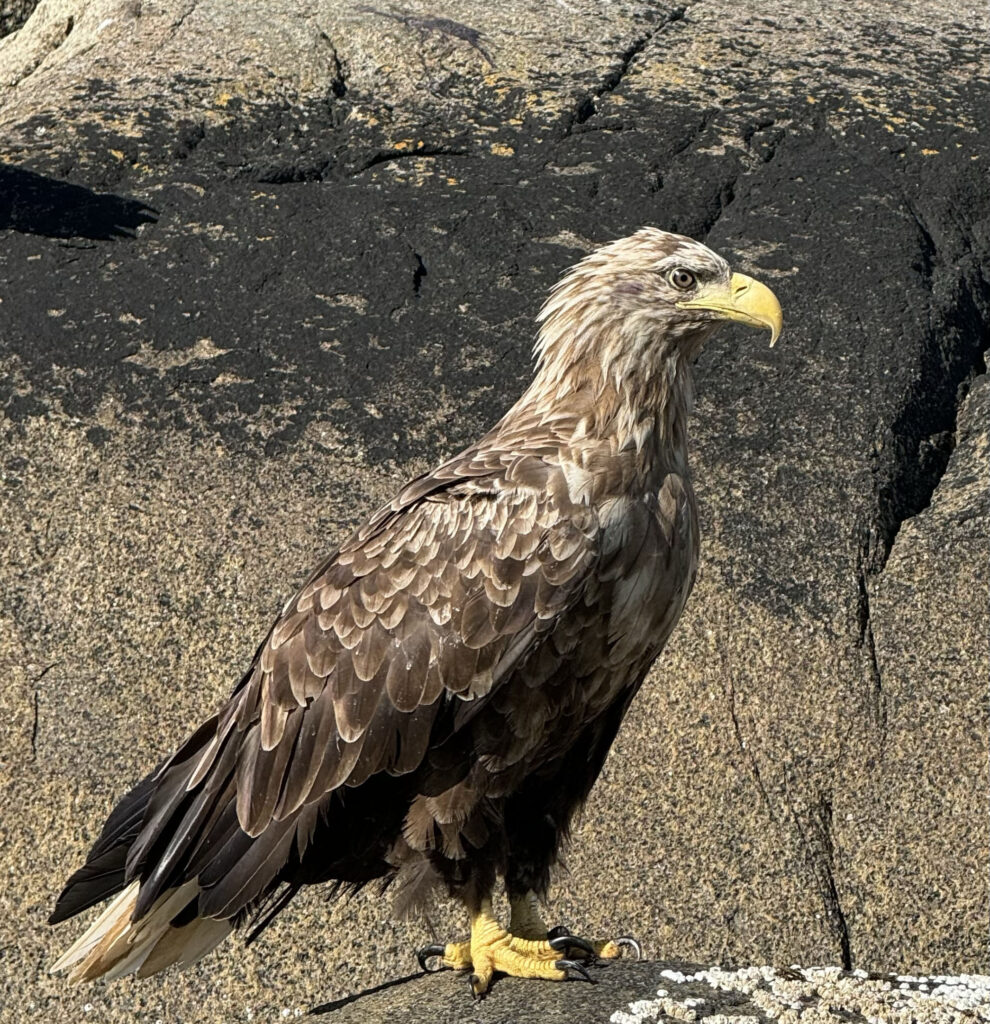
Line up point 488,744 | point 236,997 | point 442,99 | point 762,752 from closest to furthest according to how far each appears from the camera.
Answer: point 488,744 < point 236,997 < point 762,752 < point 442,99

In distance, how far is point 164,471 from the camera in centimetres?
552

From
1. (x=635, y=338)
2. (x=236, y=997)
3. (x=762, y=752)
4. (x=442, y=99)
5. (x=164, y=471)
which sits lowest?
(x=236, y=997)

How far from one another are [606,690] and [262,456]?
2.09m

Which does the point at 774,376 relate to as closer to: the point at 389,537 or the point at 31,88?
the point at 389,537

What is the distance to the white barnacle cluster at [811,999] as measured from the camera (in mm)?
3771

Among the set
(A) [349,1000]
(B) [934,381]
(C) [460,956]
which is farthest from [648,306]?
(B) [934,381]

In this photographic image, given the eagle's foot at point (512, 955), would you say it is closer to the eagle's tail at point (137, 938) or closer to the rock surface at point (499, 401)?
the rock surface at point (499, 401)

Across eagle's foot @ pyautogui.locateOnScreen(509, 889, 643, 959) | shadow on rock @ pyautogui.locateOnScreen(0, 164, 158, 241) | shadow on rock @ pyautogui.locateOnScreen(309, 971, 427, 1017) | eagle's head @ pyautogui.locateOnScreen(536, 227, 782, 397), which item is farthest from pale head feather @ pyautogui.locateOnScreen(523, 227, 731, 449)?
shadow on rock @ pyautogui.locateOnScreen(0, 164, 158, 241)

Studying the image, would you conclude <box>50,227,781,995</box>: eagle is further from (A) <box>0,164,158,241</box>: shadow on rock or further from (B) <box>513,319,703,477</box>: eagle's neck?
(A) <box>0,164,158,241</box>: shadow on rock

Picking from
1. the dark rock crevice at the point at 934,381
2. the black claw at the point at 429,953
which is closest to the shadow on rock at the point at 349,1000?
the black claw at the point at 429,953

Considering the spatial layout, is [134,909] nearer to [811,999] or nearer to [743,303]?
[811,999]

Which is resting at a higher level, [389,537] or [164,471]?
[389,537]

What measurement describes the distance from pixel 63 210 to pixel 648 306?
3363 millimetres

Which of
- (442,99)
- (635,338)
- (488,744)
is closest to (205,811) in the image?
(488,744)
